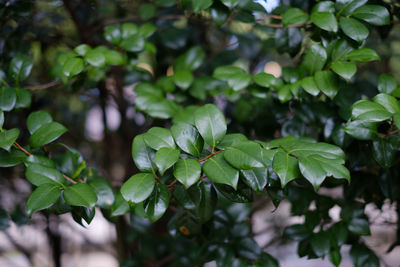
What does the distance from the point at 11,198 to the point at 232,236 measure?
1.11 metres

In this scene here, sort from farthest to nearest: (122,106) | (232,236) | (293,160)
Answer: (122,106) < (232,236) < (293,160)

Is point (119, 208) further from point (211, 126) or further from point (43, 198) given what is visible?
point (211, 126)

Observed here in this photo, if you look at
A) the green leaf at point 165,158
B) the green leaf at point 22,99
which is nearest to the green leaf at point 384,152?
the green leaf at point 165,158

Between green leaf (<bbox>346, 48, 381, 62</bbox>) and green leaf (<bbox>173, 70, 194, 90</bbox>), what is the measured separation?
433 millimetres

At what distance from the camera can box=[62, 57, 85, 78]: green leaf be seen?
83 cm

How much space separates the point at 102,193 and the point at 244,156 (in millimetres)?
400

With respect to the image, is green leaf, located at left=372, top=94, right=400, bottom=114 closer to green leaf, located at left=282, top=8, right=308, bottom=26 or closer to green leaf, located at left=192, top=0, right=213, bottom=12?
green leaf, located at left=282, top=8, right=308, bottom=26

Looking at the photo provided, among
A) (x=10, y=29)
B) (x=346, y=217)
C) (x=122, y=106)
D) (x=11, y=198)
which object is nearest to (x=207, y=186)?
(x=346, y=217)

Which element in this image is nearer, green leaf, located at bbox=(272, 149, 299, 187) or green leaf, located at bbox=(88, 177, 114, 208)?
green leaf, located at bbox=(272, 149, 299, 187)

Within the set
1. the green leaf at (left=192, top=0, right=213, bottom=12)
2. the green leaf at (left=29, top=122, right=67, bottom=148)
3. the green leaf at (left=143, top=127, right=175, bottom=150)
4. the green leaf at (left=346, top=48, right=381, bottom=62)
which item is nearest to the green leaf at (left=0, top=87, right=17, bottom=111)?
the green leaf at (left=29, top=122, right=67, bottom=148)

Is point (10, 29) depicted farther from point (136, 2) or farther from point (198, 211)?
point (198, 211)

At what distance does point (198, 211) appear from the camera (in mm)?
774

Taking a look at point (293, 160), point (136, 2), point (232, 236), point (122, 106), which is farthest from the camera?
point (136, 2)

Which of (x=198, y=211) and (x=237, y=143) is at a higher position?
(x=237, y=143)
